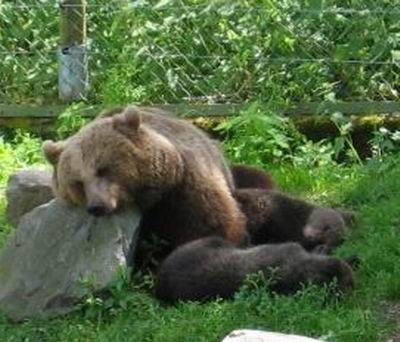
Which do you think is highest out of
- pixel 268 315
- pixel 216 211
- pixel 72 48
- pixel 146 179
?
pixel 72 48

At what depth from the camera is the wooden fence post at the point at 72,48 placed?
9258mm

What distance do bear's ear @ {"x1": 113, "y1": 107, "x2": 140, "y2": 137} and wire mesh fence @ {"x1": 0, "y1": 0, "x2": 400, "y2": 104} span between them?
260 centimetres

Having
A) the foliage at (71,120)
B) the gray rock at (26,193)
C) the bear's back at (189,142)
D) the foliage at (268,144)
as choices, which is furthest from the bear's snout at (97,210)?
the foliage at (71,120)

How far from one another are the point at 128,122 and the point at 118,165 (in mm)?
272

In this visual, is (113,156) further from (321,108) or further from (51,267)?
(321,108)

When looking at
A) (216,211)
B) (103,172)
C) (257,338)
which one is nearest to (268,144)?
(216,211)

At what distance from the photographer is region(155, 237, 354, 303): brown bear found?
18.5 feet

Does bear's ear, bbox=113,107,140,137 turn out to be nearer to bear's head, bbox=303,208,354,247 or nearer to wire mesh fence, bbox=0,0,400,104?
bear's head, bbox=303,208,354,247

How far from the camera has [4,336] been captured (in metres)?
5.80

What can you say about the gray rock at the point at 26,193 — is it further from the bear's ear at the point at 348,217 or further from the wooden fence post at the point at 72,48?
the wooden fence post at the point at 72,48

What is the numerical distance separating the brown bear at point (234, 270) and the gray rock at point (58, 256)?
0.31 m

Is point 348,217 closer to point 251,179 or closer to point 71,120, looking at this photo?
point 251,179

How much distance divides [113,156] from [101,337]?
1116 mm

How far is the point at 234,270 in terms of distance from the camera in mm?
5754
